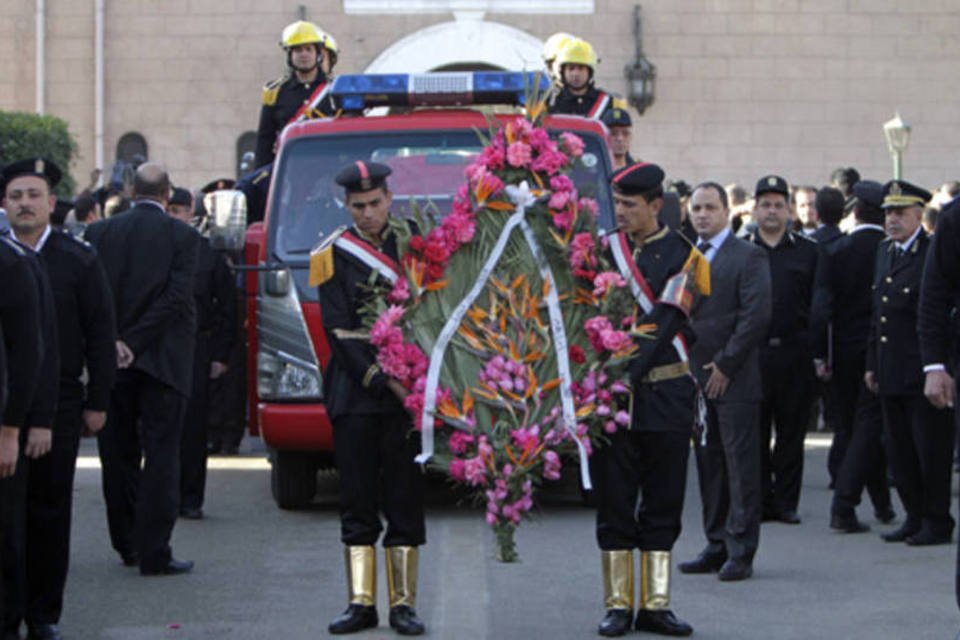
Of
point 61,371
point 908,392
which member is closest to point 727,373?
point 908,392

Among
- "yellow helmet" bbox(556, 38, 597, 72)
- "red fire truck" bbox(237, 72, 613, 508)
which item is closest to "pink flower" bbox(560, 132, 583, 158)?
"red fire truck" bbox(237, 72, 613, 508)

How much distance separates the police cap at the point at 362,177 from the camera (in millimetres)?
8781

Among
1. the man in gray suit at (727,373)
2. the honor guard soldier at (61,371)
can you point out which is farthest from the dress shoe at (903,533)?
the honor guard soldier at (61,371)

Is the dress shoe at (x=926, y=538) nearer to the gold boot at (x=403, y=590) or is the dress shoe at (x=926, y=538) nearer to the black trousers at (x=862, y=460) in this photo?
the black trousers at (x=862, y=460)

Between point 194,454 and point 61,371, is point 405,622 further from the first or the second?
point 194,454

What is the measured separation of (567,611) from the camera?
9.46 m

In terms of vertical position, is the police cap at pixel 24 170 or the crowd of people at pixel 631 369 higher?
the police cap at pixel 24 170

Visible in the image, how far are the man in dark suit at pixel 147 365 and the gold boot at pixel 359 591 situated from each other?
202 centimetres

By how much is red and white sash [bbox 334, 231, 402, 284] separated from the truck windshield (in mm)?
3961

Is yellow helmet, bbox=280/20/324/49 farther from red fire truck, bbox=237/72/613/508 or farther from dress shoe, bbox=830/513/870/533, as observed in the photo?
dress shoe, bbox=830/513/870/533

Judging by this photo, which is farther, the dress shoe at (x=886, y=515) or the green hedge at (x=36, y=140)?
the green hedge at (x=36, y=140)

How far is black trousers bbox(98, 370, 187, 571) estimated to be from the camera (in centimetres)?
1059

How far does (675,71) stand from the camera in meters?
29.0

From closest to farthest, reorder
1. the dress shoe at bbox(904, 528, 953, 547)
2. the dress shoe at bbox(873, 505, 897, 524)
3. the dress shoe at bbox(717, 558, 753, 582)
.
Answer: the dress shoe at bbox(717, 558, 753, 582)
the dress shoe at bbox(904, 528, 953, 547)
the dress shoe at bbox(873, 505, 897, 524)
